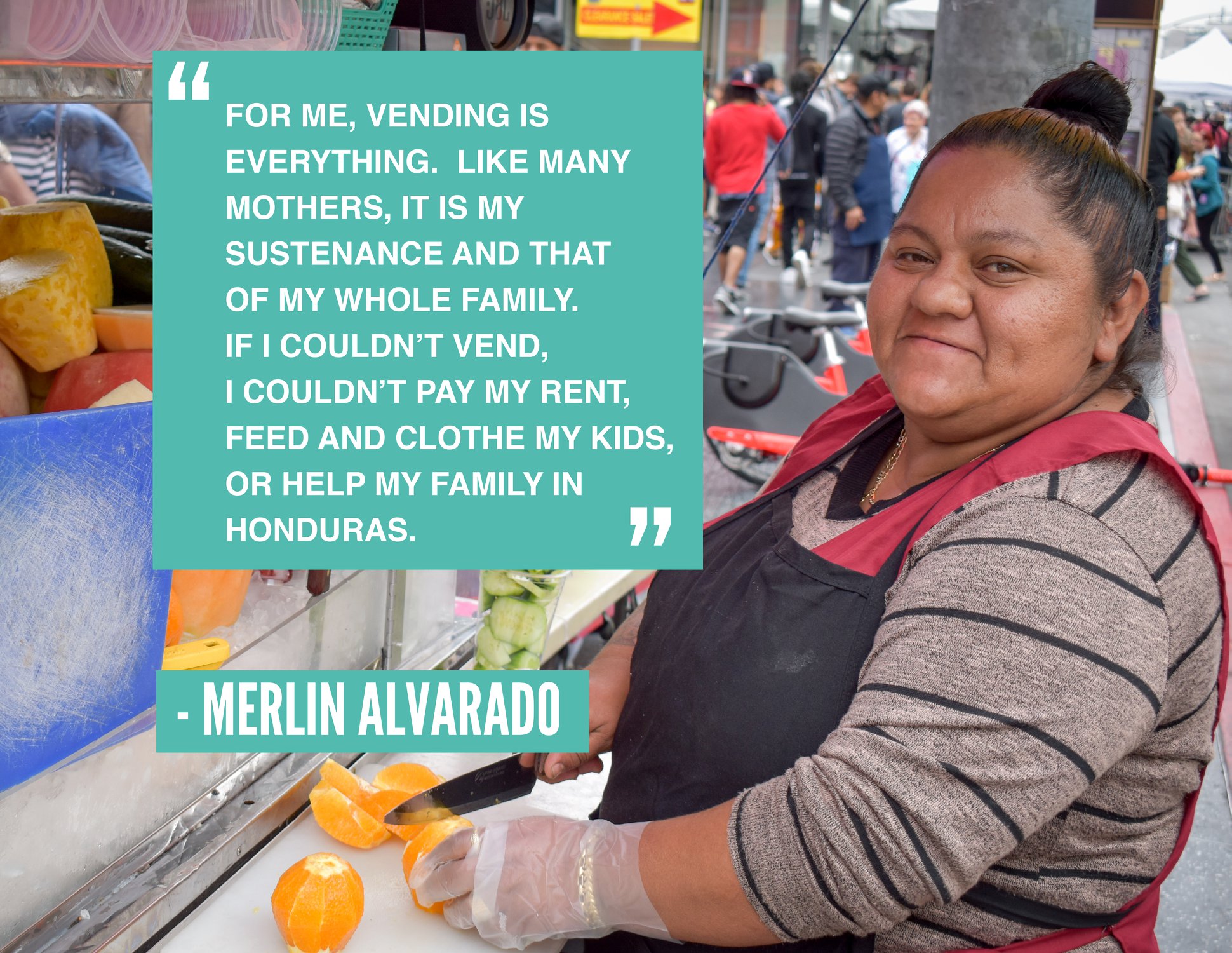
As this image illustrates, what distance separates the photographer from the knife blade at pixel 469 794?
60.7 inches

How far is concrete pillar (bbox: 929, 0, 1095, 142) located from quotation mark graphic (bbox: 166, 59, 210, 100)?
2.12 metres

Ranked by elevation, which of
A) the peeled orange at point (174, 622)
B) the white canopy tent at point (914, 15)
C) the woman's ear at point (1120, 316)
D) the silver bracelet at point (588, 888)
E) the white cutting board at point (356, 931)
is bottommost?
the white cutting board at point (356, 931)

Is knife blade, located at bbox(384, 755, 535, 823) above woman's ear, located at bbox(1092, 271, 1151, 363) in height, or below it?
below

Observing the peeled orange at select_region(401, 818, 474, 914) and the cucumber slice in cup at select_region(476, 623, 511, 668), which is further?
the cucumber slice in cup at select_region(476, 623, 511, 668)

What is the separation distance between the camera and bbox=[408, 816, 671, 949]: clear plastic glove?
1.28 meters

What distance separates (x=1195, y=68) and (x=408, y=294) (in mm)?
10023

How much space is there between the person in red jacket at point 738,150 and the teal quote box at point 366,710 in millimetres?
8749

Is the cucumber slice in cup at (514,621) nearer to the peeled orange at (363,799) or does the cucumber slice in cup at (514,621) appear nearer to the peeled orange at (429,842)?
the peeled orange at (363,799)

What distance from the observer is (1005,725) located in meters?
1.08

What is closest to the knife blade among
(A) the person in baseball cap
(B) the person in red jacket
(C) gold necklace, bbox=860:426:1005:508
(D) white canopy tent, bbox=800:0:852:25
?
(C) gold necklace, bbox=860:426:1005:508

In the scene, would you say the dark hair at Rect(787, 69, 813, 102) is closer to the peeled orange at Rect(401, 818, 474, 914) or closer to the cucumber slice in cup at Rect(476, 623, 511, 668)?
the cucumber slice in cup at Rect(476, 623, 511, 668)

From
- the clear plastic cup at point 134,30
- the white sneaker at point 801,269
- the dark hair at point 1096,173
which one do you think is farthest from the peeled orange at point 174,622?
the white sneaker at point 801,269

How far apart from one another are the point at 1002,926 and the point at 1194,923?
2250 millimetres

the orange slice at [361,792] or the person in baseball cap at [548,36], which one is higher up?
the person in baseball cap at [548,36]
